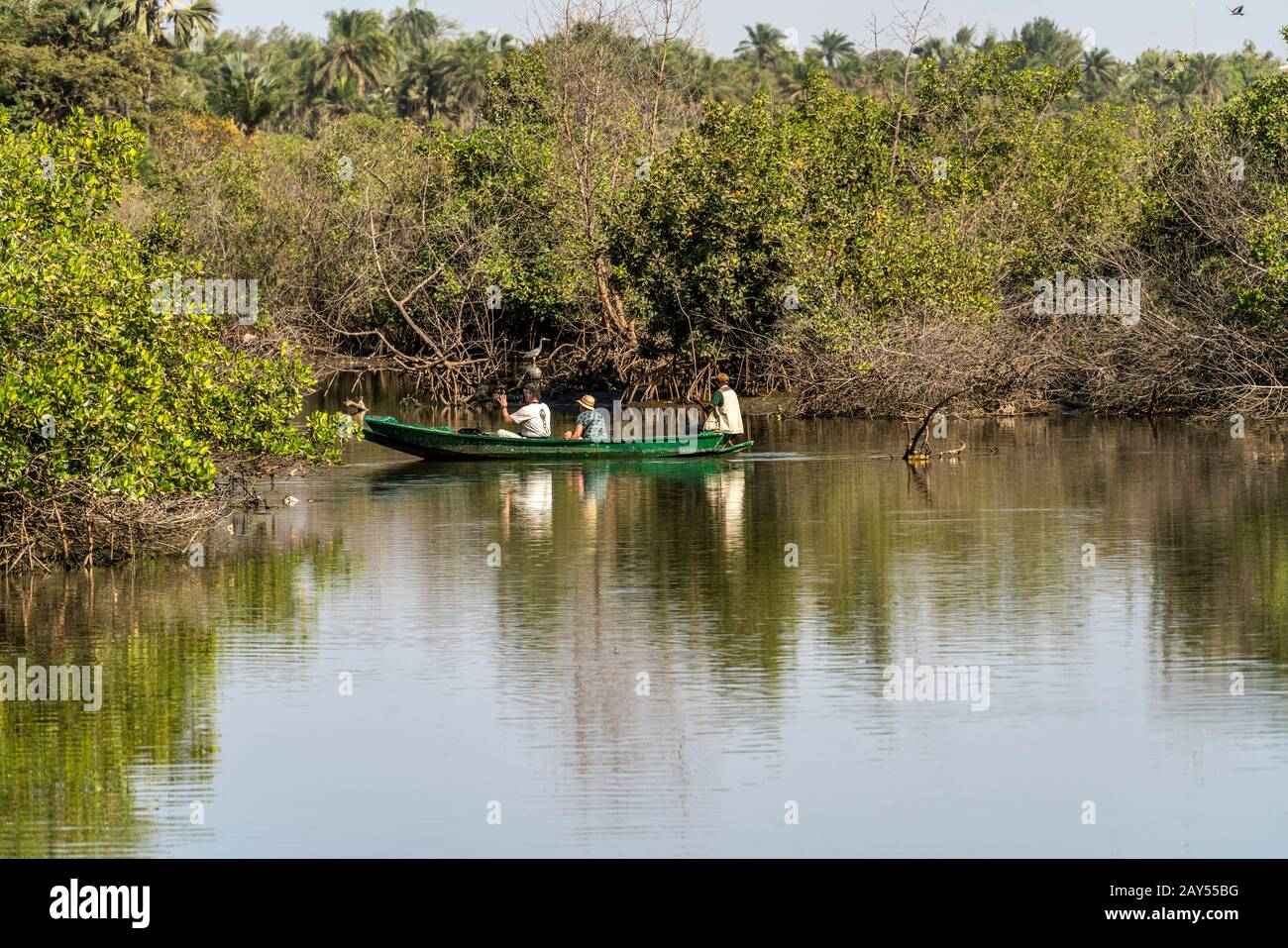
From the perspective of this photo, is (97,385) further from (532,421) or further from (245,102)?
(245,102)

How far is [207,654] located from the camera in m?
17.1

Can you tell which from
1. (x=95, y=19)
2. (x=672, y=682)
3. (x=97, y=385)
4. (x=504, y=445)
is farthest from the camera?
(x=95, y=19)

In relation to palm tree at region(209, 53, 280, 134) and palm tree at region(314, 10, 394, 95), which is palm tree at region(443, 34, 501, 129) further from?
palm tree at region(209, 53, 280, 134)

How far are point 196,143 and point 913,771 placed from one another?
54.2 m

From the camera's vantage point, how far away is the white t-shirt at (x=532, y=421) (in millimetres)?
32500

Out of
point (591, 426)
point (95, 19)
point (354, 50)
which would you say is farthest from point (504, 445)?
point (354, 50)

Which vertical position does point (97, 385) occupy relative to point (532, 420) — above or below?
above

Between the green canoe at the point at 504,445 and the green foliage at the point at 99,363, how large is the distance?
691cm

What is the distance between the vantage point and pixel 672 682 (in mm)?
15828

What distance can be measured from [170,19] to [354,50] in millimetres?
35535

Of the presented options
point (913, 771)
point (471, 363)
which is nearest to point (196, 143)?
point (471, 363)

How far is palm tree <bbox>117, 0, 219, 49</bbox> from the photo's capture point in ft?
240
